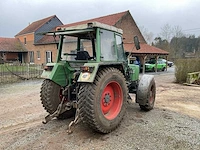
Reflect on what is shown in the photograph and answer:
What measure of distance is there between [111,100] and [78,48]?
158cm

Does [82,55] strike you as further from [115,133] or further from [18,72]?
[18,72]

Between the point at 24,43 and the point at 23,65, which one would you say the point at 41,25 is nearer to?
the point at 24,43

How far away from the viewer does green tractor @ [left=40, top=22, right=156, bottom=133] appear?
3.38 meters

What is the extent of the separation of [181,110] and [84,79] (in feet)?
12.6

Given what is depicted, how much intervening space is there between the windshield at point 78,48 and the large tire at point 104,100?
85cm

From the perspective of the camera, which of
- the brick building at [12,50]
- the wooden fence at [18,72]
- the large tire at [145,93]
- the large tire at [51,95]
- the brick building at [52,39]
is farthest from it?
the brick building at [12,50]

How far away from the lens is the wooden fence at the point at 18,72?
1171 centimetres

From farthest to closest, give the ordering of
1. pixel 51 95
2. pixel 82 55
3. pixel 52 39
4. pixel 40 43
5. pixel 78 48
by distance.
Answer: pixel 40 43 < pixel 52 39 < pixel 78 48 < pixel 82 55 < pixel 51 95

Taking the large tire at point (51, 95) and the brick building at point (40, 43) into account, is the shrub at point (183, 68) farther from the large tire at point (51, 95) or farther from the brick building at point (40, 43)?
the brick building at point (40, 43)

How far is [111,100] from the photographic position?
13.1 feet

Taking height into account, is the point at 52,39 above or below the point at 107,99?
above

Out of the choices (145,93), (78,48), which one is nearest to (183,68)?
(145,93)

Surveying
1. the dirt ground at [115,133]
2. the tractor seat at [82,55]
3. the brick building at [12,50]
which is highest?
the brick building at [12,50]

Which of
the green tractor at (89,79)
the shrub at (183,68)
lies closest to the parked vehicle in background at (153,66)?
the shrub at (183,68)
